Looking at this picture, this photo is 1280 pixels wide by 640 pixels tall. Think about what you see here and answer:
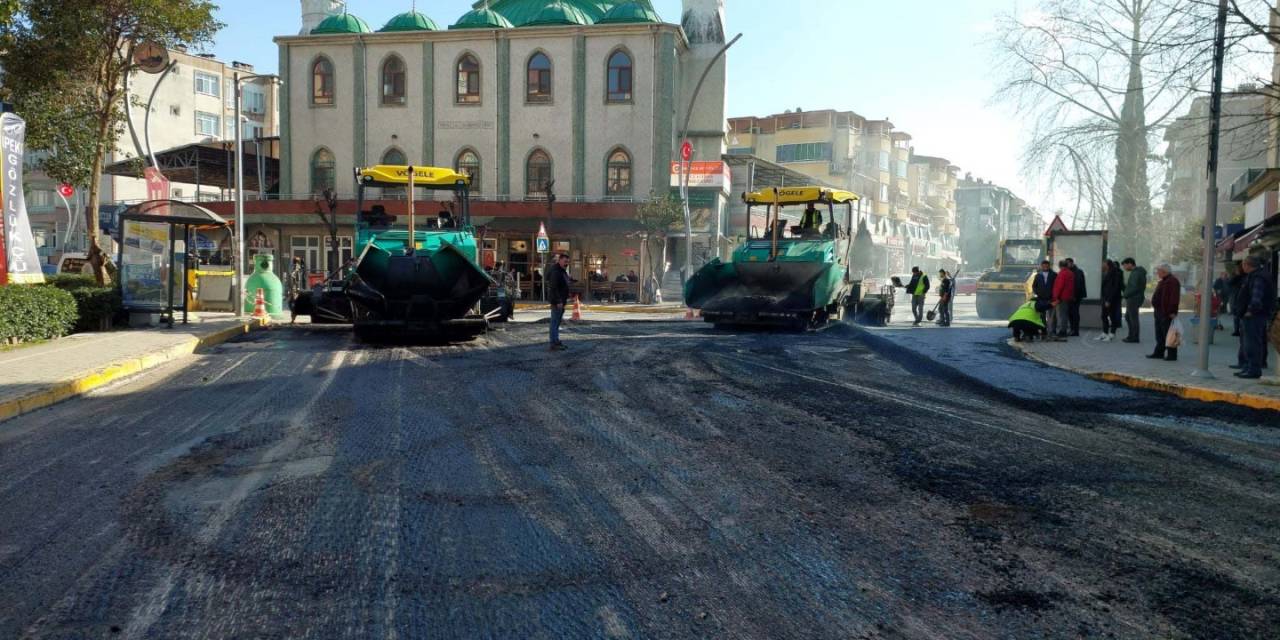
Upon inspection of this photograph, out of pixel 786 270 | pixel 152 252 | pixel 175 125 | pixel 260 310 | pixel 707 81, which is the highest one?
pixel 175 125

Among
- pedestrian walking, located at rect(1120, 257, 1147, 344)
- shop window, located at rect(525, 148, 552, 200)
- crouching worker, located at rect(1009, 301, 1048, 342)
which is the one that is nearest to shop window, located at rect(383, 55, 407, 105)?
shop window, located at rect(525, 148, 552, 200)

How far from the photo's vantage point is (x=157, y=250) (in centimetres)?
1648

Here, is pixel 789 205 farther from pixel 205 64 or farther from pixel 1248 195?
pixel 205 64

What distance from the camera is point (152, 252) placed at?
1634 cm

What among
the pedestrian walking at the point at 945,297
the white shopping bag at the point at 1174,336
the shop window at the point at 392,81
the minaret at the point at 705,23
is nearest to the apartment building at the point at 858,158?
the minaret at the point at 705,23

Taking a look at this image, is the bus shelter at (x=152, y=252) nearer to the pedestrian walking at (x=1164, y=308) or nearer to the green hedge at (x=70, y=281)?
the green hedge at (x=70, y=281)

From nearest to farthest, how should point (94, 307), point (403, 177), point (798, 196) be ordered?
1. point (403, 177)
2. point (94, 307)
3. point (798, 196)

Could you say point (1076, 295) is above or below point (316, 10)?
below

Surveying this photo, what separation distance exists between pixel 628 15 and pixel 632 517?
36532mm

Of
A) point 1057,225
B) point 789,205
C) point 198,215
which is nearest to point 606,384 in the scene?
point 789,205

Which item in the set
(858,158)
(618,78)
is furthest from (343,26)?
(858,158)

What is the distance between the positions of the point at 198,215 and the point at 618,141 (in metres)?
23.4

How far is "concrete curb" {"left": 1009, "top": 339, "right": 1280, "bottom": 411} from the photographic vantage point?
9.51 metres

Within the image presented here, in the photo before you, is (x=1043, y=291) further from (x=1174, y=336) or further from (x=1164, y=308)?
(x=1174, y=336)
